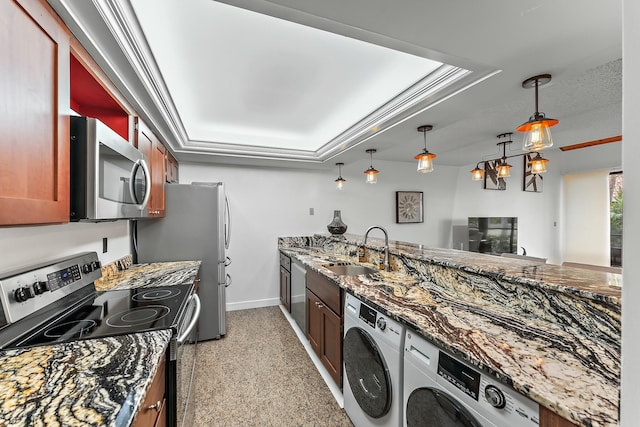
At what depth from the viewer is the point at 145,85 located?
1.69 metres

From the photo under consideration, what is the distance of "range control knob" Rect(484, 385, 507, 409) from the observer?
34.3 inches

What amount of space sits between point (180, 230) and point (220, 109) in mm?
1337

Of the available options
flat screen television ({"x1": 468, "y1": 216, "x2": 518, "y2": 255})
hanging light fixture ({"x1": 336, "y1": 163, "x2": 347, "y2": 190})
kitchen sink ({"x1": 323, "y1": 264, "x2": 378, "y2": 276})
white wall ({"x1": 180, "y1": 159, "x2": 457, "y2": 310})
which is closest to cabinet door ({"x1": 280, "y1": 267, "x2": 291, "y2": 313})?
white wall ({"x1": 180, "y1": 159, "x2": 457, "y2": 310})

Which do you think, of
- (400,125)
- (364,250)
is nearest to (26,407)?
(364,250)

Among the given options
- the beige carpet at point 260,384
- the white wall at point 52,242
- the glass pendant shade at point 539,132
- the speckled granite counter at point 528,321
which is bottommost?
the beige carpet at point 260,384

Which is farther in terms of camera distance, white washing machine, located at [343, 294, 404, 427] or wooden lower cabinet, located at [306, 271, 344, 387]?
wooden lower cabinet, located at [306, 271, 344, 387]

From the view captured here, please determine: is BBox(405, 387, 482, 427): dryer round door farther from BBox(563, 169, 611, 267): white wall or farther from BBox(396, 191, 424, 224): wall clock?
BBox(563, 169, 611, 267): white wall


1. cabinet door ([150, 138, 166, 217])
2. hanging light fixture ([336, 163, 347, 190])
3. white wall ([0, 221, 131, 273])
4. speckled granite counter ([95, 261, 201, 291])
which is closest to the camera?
white wall ([0, 221, 131, 273])

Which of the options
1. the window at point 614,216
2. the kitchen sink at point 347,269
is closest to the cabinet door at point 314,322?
the kitchen sink at point 347,269

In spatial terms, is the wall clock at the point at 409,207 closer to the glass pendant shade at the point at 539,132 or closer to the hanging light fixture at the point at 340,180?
the hanging light fixture at the point at 340,180

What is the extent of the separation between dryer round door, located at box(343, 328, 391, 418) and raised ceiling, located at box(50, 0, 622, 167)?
5.33 feet

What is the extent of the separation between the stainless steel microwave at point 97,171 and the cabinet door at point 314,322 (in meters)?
1.62

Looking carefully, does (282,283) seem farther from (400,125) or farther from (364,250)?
(400,125)

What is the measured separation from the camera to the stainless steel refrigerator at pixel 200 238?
279 centimetres
